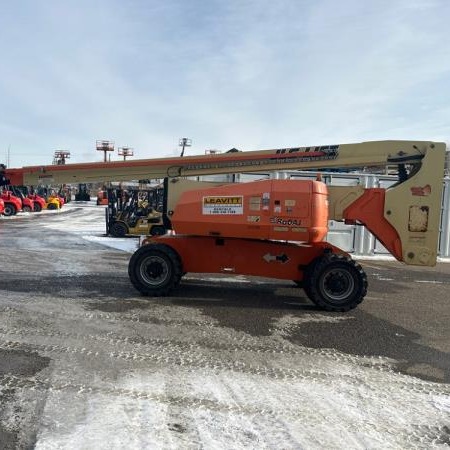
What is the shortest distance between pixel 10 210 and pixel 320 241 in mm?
25648

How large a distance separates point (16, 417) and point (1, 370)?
1.00 metres

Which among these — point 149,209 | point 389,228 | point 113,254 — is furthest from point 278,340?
point 149,209

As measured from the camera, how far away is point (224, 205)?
23.7 ft

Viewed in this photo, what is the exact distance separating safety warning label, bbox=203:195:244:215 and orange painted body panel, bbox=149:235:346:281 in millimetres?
585

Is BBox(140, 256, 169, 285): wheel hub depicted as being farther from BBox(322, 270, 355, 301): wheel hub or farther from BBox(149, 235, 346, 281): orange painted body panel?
BBox(322, 270, 355, 301): wheel hub

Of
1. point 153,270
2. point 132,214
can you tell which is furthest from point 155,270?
point 132,214

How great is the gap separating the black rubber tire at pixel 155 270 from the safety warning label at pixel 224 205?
3.25ft

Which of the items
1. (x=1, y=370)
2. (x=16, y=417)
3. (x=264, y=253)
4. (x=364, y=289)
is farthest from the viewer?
(x=264, y=253)

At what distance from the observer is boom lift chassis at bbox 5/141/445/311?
7.04 meters

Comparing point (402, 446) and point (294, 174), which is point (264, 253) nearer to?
point (402, 446)

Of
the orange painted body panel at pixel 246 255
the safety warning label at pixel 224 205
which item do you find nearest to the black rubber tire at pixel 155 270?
the orange painted body panel at pixel 246 255

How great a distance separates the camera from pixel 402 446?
3.24 meters

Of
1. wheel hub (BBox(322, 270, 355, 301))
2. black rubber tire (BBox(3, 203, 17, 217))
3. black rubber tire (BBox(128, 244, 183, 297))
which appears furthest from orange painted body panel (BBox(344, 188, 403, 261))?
black rubber tire (BBox(3, 203, 17, 217))

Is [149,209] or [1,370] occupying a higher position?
[149,209]
